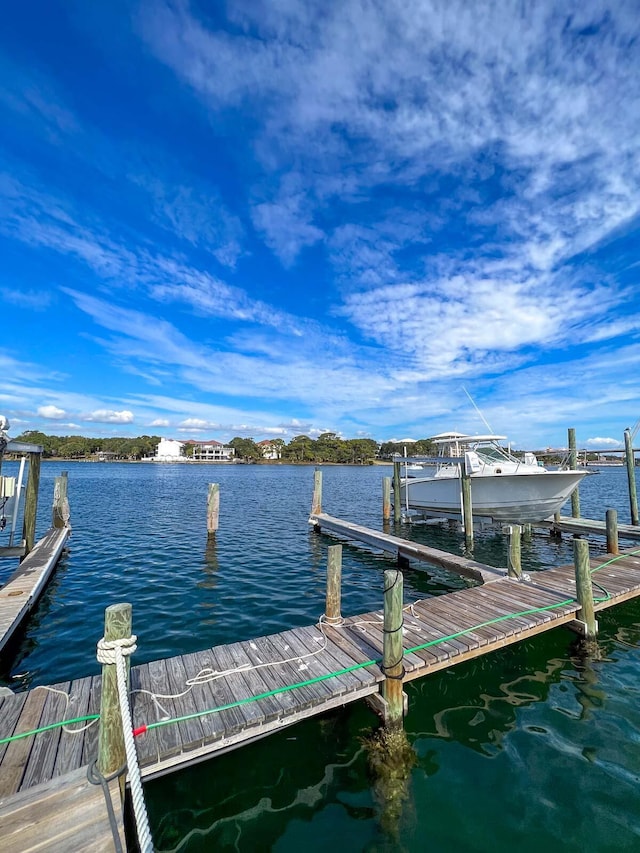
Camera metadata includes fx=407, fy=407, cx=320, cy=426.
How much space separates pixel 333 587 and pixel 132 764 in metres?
4.44

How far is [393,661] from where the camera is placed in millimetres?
5238

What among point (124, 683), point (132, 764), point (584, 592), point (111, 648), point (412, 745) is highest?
point (111, 648)

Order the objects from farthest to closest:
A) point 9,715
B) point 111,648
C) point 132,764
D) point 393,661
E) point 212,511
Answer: point 212,511 → point 393,661 → point 9,715 → point 111,648 → point 132,764

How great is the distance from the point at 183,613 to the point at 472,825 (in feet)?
22.9

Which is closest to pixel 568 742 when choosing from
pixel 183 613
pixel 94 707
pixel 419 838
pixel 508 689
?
pixel 508 689

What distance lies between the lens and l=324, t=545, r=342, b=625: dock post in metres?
6.95

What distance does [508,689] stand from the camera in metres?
6.39

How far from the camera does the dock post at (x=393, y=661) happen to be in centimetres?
516

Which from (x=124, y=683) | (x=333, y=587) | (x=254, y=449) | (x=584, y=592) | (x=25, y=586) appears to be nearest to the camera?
(x=124, y=683)

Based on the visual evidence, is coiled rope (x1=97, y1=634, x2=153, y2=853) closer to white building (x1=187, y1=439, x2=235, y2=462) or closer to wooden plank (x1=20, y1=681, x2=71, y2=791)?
wooden plank (x1=20, y1=681, x2=71, y2=791)

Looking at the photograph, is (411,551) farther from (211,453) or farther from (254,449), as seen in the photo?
(211,453)

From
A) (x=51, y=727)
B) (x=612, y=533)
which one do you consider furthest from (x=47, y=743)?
(x=612, y=533)

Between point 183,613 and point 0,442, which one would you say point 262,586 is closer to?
point 183,613

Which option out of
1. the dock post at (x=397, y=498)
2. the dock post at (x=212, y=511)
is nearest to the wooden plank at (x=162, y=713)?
the dock post at (x=212, y=511)
